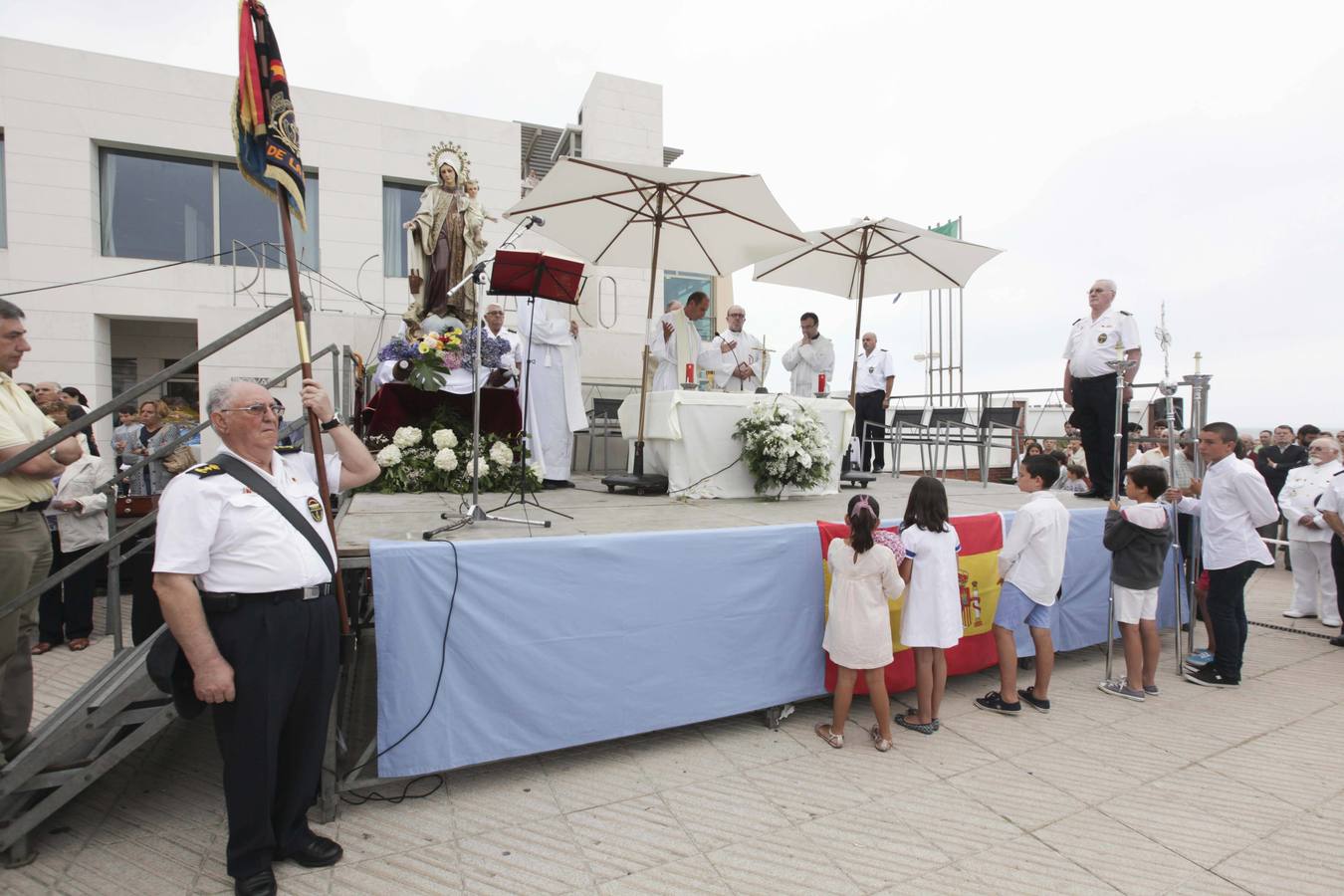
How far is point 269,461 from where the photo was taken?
2.85 m

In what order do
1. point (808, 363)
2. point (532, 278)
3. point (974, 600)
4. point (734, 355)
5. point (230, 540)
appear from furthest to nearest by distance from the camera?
point (808, 363), point (734, 355), point (532, 278), point (974, 600), point (230, 540)

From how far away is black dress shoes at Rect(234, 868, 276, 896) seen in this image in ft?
8.71

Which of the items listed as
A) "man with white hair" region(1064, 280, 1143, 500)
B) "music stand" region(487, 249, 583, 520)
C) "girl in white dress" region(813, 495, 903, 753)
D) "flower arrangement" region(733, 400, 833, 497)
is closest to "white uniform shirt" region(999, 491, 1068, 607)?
"girl in white dress" region(813, 495, 903, 753)

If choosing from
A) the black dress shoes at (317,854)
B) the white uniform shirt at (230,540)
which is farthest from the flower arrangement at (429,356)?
the black dress shoes at (317,854)

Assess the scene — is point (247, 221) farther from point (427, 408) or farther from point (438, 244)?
point (427, 408)

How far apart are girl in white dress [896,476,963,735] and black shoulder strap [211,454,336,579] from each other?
10.6 feet

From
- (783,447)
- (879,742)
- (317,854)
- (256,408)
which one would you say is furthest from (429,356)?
(879,742)

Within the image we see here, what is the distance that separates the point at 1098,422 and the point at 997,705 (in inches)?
138

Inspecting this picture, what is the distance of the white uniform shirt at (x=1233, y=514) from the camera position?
518 centimetres

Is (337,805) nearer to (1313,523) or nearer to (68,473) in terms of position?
(68,473)

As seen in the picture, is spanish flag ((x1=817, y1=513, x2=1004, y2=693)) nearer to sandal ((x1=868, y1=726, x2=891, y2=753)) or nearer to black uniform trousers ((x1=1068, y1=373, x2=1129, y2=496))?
sandal ((x1=868, y1=726, x2=891, y2=753))

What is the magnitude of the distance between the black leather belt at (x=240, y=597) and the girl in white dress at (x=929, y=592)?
3.24 metres

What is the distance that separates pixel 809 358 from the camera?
9062mm

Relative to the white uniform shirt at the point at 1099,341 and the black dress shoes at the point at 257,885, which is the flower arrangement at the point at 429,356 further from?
the white uniform shirt at the point at 1099,341
